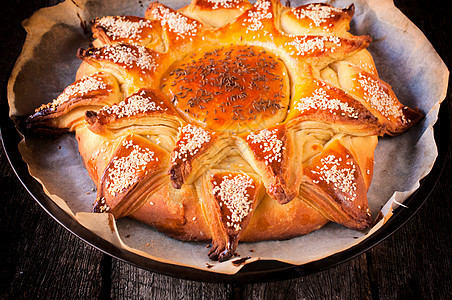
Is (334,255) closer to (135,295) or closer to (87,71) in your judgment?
(135,295)

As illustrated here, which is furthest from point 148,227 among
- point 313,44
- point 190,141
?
point 313,44

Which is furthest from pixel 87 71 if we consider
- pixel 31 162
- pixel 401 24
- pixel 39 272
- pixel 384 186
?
pixel 401 24

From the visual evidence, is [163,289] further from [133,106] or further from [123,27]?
[123,27]

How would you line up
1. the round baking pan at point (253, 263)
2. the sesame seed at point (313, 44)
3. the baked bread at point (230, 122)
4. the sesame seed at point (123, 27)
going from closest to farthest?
the round baking pan at point (253, 263)
the baked bread at point (230, 122)
the sesame seed at point (313, 44)
the sesame seed at point (123, 27)

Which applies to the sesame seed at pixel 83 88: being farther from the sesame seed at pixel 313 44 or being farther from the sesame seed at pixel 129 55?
the sesame seed at pixel 313 44

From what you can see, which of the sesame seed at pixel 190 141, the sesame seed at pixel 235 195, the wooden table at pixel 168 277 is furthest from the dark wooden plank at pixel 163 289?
the sesame seed at pixel 190 141

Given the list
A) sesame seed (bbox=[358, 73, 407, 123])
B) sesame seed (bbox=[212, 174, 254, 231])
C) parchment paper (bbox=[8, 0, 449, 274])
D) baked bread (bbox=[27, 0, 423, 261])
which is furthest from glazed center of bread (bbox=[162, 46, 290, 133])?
parchment paper (bbox=[8, 0, 449, 274])

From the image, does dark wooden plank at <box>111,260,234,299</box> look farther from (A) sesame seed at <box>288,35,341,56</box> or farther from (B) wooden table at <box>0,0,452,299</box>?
(A) sesame seed at <box>288,35,341,56</box>
